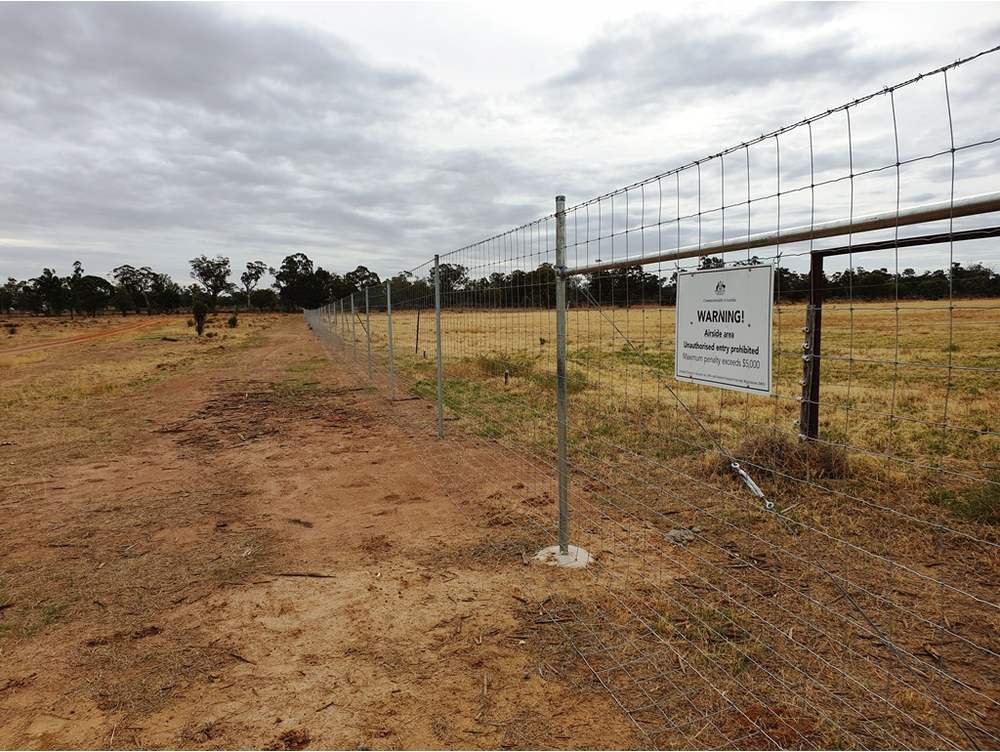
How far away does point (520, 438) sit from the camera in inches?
310

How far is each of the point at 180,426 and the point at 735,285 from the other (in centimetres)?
926

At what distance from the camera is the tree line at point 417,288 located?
2.72 m

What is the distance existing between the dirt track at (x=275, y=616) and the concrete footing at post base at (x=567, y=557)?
147mm

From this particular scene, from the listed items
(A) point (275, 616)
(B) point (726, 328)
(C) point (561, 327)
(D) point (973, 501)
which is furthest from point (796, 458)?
(A) point (275, 616)

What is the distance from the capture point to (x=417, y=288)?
1034 centimetres

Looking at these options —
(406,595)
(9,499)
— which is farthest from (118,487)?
(406,595)

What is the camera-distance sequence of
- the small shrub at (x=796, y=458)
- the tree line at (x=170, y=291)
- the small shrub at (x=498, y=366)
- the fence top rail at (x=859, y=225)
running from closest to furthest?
the fence top rail at (x=859, y=225) → the small shrub at (x=796, y=458) → the small shrub at (x=498, y=366) → the tree line at (x=170, y=291)

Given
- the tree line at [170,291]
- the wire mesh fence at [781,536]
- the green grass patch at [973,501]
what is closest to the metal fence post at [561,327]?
the wire mesh fence at [781,536]

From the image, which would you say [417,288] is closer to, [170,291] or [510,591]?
[510,591]

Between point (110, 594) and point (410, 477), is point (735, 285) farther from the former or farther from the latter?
point (410, 477)

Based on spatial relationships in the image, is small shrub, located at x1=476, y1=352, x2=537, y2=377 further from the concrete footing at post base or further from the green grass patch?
the concrete footing at post base

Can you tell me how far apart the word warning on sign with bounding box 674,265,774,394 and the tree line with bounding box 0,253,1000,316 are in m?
0.10

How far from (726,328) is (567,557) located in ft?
7.32

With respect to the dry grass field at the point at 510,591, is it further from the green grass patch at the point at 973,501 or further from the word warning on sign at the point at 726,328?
the word warning on sign at the point at 726,328
